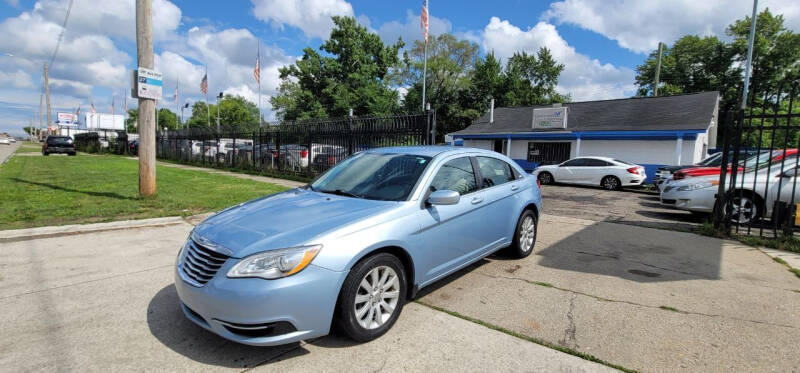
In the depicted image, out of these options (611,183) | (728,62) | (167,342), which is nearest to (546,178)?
(611,183)

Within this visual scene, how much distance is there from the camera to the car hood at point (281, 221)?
2.66 meters

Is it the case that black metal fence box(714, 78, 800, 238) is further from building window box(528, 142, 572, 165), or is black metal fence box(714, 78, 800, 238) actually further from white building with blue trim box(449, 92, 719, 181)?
building window box(528, 142, 572, 165)

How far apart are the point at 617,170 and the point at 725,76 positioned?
3625cm

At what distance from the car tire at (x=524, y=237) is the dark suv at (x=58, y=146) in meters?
33.8

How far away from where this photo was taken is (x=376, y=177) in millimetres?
3889

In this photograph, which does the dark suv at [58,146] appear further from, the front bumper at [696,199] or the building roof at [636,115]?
the front bumper at [696,199]

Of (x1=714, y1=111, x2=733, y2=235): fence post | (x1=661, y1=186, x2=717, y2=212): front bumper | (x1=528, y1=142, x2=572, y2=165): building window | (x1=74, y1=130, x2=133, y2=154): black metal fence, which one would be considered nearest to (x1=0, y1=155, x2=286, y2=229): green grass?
(x1=714, y1=111, x2=733, y2=235): fence post

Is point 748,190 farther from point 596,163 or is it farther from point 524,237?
point 596,163

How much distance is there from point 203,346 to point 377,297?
1284 millimetres

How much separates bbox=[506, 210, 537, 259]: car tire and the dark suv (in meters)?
33.8

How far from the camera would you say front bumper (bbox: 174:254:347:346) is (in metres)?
2.45

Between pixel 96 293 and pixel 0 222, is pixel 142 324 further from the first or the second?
pixel 0 222

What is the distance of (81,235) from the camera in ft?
19.1

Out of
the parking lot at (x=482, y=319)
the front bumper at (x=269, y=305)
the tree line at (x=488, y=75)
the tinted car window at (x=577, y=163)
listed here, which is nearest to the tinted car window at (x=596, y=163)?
the tinted car window at (x=577, y=163)
